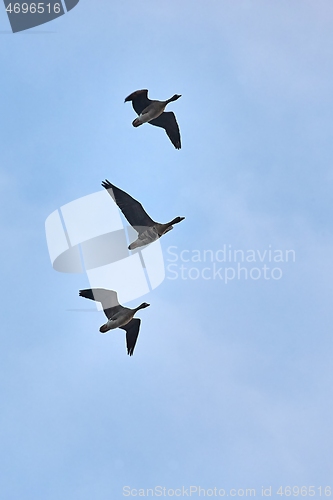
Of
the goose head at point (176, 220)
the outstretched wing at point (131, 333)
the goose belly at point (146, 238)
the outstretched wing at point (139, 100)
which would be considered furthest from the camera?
the outstretched wing at point (131, 333)

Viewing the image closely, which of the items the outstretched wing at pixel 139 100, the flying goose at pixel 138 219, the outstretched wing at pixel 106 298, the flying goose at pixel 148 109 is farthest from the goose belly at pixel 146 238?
the outstretched wing at pixel 139 100

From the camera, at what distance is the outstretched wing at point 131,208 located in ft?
99.0

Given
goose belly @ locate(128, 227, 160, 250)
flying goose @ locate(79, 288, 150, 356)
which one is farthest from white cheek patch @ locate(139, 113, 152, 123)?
flying goose @ locate(79, 288, 150, 356)

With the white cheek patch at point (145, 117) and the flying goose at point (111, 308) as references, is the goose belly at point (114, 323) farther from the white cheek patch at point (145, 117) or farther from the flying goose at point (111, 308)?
the white cheek patch at point (145, 117)

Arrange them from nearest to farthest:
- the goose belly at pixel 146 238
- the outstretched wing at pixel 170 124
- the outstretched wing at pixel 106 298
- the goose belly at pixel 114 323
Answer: the goose belly at pixel 146 238 → the outstretched wing at pixel 106 298 → the goose belly at pixel 114 323 → the outstretched wing at pixel 170 124

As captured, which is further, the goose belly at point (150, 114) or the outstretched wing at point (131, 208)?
the goose belly at point (150, 114)

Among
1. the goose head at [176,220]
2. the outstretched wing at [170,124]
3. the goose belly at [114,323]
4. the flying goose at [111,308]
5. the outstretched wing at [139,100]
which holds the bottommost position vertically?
the goose belly at [114,323]

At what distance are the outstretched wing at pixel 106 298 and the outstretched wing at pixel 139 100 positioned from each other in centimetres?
846

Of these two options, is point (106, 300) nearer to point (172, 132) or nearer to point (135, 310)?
point (135, 310)

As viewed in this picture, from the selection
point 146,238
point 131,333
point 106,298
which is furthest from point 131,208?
point 131,333

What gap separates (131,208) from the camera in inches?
1200

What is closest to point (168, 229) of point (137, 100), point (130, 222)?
point (130, 222)

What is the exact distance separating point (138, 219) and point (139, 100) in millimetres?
5525

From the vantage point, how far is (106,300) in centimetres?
3184
